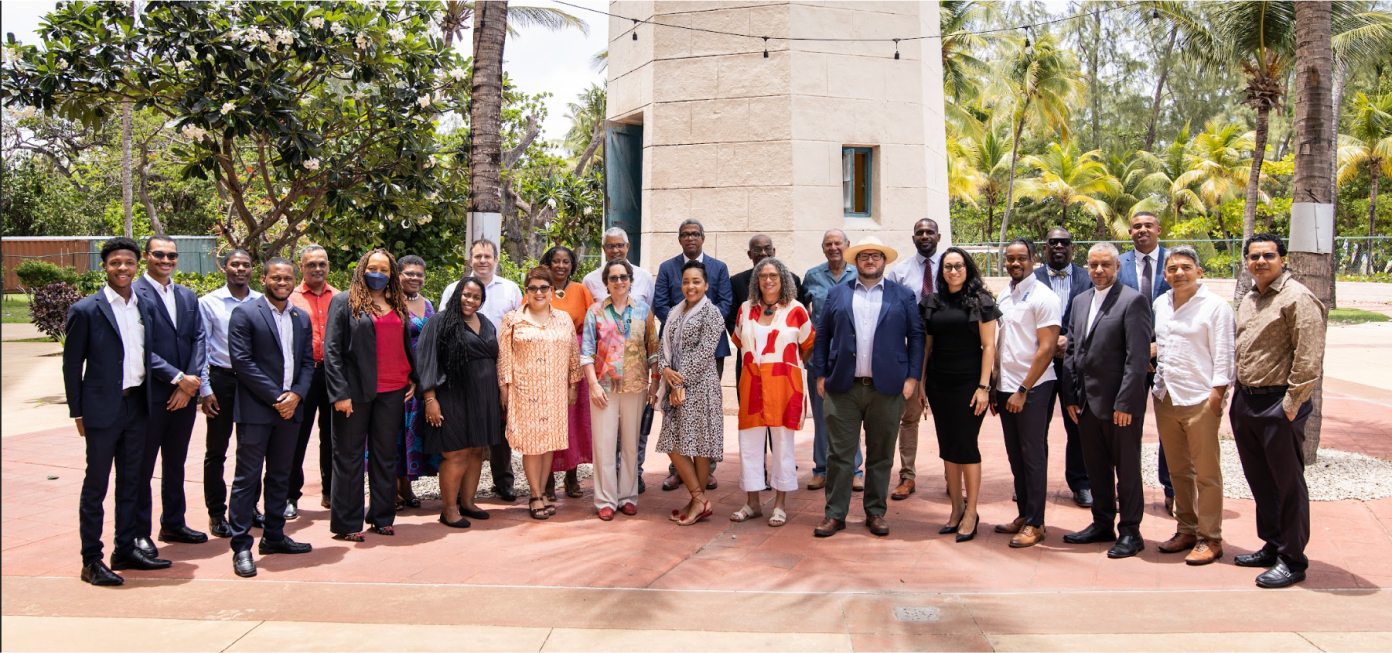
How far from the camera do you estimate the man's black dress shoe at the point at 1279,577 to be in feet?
15.9

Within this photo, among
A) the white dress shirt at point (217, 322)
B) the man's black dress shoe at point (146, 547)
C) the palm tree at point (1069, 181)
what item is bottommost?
the man's black dress shoe at point (146, 547)

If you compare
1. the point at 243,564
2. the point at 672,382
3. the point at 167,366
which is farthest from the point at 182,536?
the point at 672,382

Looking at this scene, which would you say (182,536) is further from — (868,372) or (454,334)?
(868,372)

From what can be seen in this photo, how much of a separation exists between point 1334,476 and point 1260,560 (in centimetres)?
251

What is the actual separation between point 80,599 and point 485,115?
15.0ft

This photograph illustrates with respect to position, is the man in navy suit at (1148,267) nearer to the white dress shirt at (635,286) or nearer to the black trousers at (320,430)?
the white dress shirt at (635,286)

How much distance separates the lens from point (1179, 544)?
18.0 ft

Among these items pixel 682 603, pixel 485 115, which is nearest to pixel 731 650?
pixel 682 603

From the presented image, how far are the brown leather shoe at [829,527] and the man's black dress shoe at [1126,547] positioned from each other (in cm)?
154

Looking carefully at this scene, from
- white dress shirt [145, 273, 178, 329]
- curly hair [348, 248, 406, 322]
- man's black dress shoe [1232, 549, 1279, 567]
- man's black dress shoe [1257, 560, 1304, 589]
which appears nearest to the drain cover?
man's black dress shoe [1257, 560, 1304, 589]

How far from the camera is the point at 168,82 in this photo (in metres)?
9.32

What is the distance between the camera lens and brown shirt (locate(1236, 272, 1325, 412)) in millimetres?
4824

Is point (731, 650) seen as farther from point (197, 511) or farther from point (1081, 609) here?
point (197, 511)

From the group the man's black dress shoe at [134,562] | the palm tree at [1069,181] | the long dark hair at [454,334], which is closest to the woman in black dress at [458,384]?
the long dark hair at [454,334]
